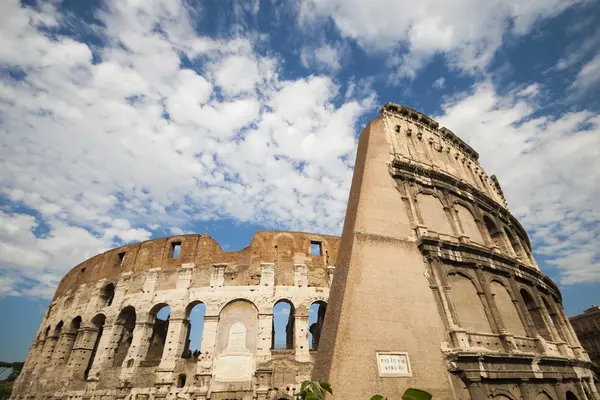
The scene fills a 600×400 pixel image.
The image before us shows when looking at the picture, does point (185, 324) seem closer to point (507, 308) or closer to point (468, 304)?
point (468, 304)

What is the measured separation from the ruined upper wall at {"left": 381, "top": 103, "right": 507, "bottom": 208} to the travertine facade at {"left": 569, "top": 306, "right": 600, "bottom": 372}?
2835cm

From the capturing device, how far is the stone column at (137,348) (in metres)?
14.1

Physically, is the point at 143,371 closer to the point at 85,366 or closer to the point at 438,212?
the point at 85,366

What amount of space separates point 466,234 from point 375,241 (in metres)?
5.50

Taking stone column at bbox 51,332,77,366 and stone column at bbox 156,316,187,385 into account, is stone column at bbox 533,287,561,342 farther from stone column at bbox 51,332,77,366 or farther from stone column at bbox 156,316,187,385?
stone column at bbox 51,332,77,366

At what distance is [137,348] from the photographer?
1477cm

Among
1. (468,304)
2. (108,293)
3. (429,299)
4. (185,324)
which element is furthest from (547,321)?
(108,293)

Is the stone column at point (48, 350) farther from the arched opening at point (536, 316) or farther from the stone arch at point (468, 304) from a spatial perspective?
the arched opening at point (536, 316)

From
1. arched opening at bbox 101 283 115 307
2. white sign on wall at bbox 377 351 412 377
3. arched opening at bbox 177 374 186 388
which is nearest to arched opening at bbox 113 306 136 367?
arched opening at bbox 101 283 115 307

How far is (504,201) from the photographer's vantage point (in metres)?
20.9

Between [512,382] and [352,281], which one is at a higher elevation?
[352,281]

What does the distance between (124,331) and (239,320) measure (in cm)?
673

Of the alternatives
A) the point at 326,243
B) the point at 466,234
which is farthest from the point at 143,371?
the point at 466,234

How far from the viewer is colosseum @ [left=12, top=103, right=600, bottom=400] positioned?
8164 millimetres
